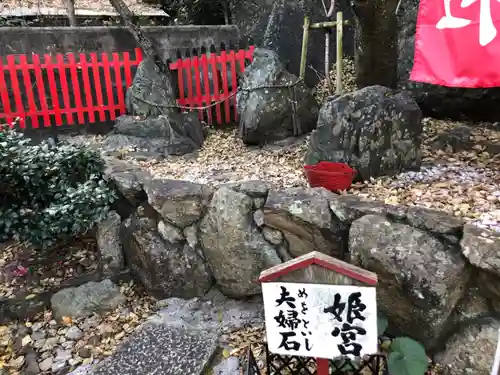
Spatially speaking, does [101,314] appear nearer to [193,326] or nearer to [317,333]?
[193,326]

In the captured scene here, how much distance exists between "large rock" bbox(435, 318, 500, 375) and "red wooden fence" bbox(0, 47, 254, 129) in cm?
476

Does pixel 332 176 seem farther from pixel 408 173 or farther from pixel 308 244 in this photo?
pixel 408 173

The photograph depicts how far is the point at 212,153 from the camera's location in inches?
237

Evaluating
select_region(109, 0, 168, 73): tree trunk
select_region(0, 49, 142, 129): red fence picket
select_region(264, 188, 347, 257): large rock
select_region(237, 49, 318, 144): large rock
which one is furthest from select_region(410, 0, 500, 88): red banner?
select_region(0, 49, 142, 129): red fence picket

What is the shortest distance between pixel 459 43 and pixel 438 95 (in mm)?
3188

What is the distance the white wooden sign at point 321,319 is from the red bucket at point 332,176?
1.89 meters

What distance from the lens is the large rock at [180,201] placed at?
4.19 meters

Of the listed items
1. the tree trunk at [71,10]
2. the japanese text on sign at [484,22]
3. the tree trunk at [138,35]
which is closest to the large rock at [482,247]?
the japanese text on sign at [484,22]

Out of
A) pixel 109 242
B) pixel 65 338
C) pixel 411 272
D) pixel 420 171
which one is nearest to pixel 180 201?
pixel 109 242

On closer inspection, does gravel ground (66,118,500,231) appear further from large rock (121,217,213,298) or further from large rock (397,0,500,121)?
large rock (121,217,213,298)

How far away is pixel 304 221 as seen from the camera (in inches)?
145

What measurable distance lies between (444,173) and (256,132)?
2.60 m

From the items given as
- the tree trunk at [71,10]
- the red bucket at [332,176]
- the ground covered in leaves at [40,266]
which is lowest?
the ground covered in leaves at [40,266]

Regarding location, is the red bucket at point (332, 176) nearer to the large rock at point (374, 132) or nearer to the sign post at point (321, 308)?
the large rock at point (374, 132)
